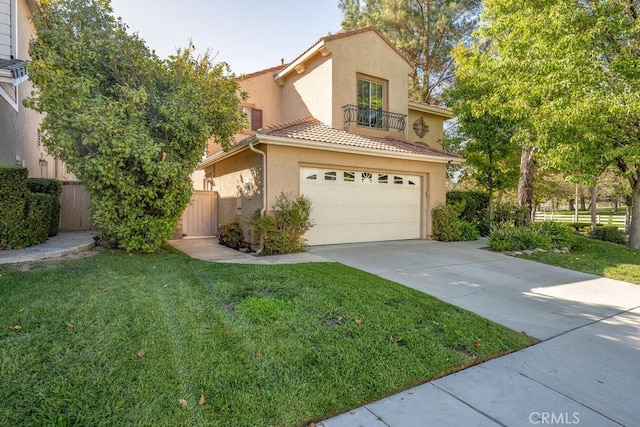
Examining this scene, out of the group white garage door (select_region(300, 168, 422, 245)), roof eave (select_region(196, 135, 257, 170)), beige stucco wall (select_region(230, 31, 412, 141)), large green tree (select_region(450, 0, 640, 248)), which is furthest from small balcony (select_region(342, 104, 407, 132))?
roof eave (select_region(196, 135, 257, 170))

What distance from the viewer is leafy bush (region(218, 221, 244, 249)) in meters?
9.91

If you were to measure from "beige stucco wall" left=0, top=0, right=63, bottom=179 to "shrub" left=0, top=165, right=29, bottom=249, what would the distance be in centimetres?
160

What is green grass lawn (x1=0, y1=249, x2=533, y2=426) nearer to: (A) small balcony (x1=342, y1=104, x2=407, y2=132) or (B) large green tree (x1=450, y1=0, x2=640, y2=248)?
(A) small balcony (x1=342, y1=104, x2=407, y2=132)

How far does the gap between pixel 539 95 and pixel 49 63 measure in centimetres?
1234

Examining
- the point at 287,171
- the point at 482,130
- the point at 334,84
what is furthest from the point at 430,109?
the point at 287,171

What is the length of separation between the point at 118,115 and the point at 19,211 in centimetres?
276

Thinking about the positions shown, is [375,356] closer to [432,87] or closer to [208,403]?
[208,403]

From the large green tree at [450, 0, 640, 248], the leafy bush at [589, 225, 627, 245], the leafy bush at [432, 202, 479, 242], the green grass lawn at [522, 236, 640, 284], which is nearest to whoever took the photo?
the green grass lawn at [522, 236, 640, 284]

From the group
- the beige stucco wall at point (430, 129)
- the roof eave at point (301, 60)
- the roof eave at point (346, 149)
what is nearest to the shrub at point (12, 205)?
the roof eave at point (346, 149)

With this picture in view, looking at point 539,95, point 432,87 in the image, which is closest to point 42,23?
point 539,95

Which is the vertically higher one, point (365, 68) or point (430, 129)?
point (365, 68)

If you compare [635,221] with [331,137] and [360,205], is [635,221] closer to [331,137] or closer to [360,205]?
[360,205]

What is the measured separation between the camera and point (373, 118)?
12.7 metres

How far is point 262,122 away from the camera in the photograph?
1398cm
